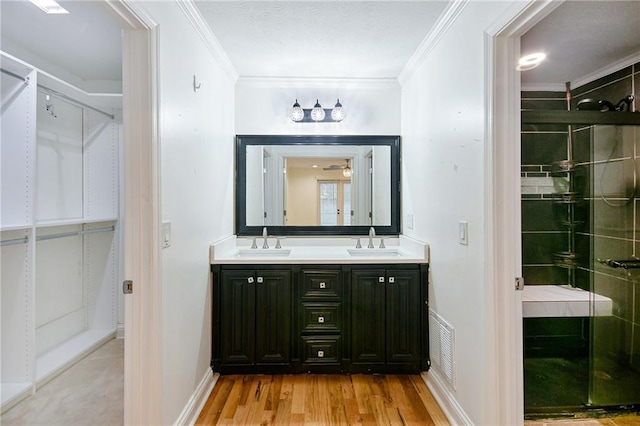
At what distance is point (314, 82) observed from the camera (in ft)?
9.36

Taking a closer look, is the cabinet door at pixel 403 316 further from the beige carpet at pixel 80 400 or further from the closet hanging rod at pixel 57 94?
the closet hanging rod at pixel 57 94

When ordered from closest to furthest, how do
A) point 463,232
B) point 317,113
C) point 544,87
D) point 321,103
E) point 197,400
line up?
point 463,232 < point 197,400 < point 544,87 < point 317,113 < point 321,103

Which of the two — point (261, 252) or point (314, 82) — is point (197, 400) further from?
point (314, 82)

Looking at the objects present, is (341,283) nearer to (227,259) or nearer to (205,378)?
(227,259)

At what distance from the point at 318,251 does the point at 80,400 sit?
1949 mm

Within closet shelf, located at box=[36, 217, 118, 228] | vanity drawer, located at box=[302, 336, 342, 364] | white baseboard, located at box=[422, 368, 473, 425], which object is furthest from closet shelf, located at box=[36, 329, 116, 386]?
white baseboard, located at box=[422, 368, 473, 425]

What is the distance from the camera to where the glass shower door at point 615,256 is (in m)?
2.11

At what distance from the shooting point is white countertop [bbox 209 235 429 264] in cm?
238

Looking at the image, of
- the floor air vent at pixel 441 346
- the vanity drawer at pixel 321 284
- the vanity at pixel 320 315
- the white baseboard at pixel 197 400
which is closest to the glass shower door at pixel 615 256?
the floor air vent at pixel 441 346

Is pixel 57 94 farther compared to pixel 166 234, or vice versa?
pixel 57 94

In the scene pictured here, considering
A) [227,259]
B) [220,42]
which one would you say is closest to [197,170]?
[227,259]

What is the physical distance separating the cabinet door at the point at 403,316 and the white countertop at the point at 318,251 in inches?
5.9

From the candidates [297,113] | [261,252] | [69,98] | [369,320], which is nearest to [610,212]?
[369,320]

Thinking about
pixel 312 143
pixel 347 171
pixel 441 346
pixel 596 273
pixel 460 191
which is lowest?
pixel 441 346
